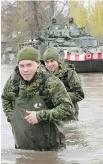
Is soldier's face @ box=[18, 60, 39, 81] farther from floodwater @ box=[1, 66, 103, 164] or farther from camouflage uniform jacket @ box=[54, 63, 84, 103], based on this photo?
camouflage uniform jacket @ box=[54, 63, 84, 103]

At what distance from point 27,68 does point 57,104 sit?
17.6 inches

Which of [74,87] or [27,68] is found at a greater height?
[27,68]

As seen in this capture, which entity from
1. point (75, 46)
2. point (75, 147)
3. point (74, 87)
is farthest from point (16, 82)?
point (75, 46)

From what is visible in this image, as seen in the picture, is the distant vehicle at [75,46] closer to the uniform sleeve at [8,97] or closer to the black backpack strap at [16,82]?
the uniform sleeve at [8,97]

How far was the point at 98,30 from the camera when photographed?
2060 inches

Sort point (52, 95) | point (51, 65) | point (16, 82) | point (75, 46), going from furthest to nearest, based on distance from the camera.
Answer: point (75, 46) → point (51, 65) → point (16, 82) → point (52, 95)

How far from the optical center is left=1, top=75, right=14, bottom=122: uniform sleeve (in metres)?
5.26

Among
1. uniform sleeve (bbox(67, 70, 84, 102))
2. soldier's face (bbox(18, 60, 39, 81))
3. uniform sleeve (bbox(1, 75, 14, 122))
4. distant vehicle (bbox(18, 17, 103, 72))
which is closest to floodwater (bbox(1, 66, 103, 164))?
uniform sleeve (bbox(1, 75, 14, 122))

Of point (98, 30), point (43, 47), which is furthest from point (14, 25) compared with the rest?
point (43, 47)

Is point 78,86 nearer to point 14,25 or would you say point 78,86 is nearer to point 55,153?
point 55,153

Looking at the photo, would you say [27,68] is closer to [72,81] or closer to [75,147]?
[75,147]

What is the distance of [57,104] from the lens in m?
5.11

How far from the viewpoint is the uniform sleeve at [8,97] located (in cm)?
526

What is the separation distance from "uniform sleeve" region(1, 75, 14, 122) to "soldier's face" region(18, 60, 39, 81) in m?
0.24
